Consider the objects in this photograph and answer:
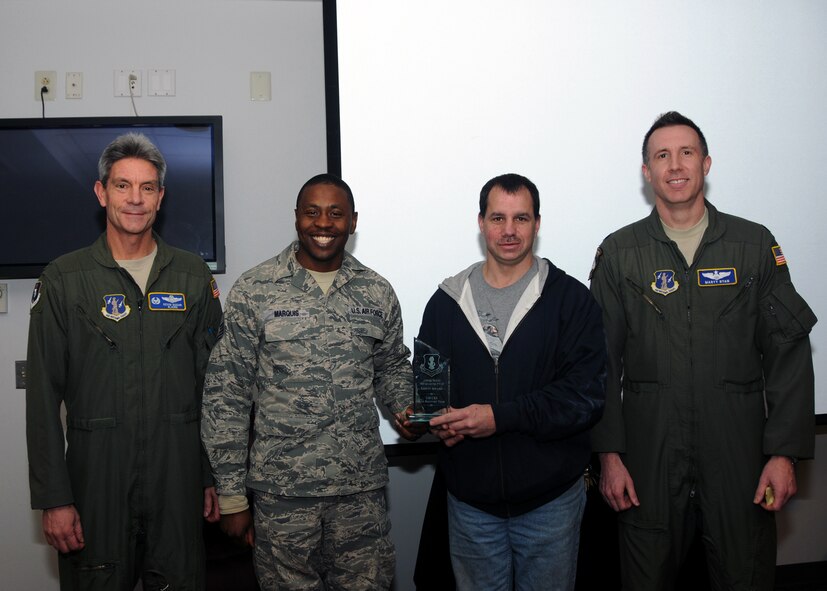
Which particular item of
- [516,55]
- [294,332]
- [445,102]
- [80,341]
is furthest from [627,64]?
[80,341]

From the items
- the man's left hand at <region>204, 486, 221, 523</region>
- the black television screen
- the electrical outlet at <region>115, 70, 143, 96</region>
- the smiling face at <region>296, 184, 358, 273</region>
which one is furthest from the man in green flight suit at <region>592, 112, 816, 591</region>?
the electrical outlet at <region>115, 70, 143, 96</region>

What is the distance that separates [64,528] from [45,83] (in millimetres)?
1991

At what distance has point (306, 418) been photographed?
1.78 metres

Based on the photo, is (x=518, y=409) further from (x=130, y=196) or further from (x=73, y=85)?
(x=73, y=85)

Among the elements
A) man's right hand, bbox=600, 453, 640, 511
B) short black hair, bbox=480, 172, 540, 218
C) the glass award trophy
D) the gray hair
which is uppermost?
the gray hair

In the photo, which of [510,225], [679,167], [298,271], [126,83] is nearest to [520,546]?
[510,225]

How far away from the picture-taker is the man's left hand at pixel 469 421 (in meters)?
1.68

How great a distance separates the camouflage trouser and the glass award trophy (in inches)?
12.4

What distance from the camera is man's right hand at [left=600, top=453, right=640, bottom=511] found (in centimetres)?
190

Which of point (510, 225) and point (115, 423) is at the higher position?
point (510, 225)

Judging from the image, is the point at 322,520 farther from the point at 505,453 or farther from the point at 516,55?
the point at 516,55

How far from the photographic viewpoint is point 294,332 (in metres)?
1.82

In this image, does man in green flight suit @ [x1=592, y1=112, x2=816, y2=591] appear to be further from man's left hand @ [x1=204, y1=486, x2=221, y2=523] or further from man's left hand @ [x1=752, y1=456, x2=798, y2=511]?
man's left hand @ [x1=204, y1=486, x2=221, y2=523]

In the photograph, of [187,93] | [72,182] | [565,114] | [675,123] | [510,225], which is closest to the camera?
[510,225]
